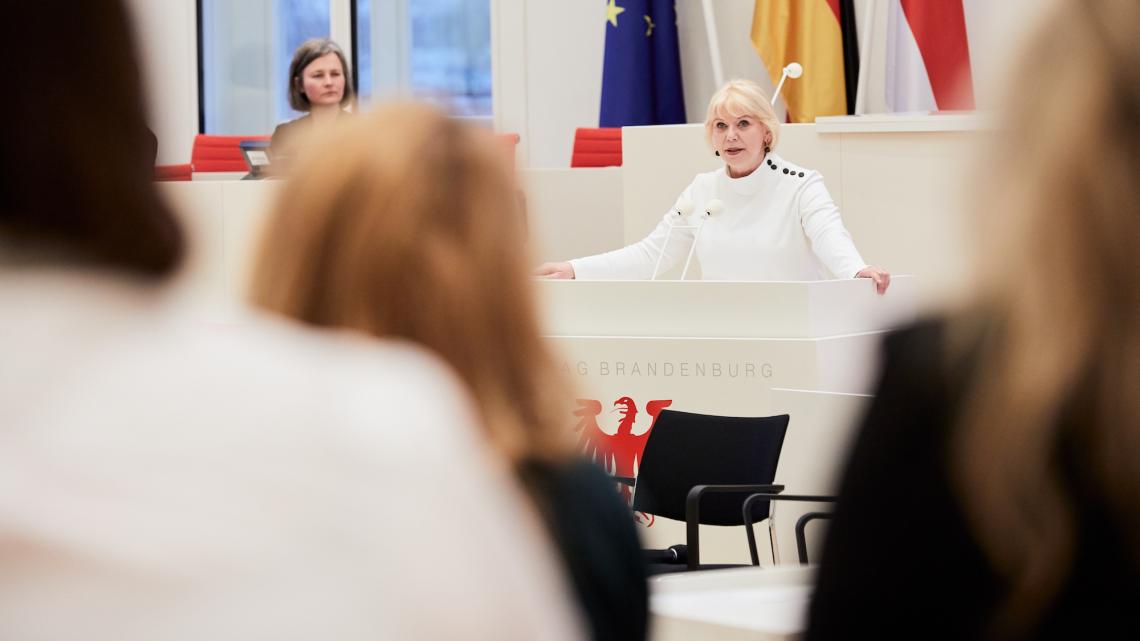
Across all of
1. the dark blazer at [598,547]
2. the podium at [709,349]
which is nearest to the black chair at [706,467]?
the podium at [709,349]

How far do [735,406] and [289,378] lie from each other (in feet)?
13.1

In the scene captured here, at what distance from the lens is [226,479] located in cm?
64

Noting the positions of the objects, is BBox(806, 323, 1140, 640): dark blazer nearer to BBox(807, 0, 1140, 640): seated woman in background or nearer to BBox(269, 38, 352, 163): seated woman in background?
BBox(807, 0, 1140, 640): seated woman in background

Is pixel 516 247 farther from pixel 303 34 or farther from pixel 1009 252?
pixel 303 34

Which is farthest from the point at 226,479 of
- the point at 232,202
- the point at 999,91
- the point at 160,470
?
the point at 232,202

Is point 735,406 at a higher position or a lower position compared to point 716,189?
lower

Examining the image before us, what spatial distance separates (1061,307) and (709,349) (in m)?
3.84

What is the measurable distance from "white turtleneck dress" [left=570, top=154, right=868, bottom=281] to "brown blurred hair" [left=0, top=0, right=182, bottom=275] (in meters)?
4.60

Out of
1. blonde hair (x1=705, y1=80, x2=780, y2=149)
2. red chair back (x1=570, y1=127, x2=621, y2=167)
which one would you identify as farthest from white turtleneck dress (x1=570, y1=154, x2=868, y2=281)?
red chair back (x1=570, y1=127, x2=621, y2=167)

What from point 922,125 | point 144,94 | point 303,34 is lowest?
point 144,94

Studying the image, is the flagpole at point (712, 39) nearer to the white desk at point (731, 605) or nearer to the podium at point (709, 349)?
the podium at point (709, 349)

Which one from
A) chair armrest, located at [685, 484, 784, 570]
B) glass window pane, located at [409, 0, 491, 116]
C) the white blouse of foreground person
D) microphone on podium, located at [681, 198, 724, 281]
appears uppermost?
glass window pane, located at [409, 0, 491, 116]

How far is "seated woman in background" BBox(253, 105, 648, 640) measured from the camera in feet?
3.14

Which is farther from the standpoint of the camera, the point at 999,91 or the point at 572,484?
the point at 572,484
